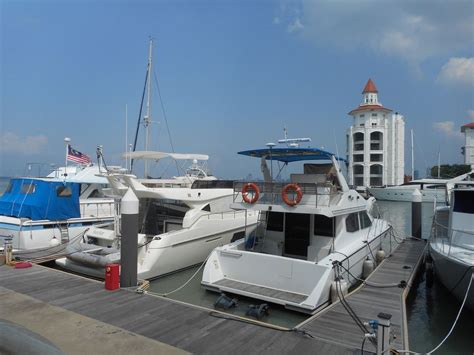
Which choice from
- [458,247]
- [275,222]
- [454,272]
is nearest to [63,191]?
[275,222]

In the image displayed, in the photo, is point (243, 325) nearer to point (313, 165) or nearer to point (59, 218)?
point (313, 165)

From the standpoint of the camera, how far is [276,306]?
8.06m

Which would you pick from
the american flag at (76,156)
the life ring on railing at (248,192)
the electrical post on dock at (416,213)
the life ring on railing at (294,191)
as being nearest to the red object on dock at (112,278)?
the life ring on railing at (248,192)

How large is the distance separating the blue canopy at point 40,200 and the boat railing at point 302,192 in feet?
24.1

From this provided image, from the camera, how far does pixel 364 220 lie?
37.0 feet

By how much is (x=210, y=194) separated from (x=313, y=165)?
3.55 m

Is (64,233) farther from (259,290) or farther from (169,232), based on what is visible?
(259,290)

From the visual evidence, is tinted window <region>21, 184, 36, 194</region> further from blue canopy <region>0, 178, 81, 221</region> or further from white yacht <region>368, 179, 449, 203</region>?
white yacht <region>368, 179, 449, 203</region>

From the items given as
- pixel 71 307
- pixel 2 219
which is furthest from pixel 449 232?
pixel 2 219

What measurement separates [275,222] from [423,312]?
425 centimetres

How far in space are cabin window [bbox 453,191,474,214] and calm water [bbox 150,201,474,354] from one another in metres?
2.25

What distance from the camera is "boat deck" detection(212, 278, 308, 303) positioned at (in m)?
7.78

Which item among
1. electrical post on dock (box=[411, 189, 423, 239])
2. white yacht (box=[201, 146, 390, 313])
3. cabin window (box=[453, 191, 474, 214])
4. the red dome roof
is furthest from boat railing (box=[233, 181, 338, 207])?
the red dome roof

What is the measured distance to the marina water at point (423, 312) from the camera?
23.9 feet
